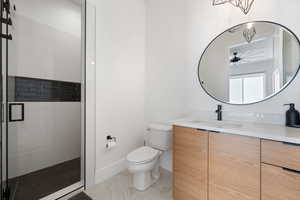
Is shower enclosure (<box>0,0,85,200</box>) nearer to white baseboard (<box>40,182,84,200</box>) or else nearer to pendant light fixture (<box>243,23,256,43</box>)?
white baseboard (<box>40,182,84,200</box>)

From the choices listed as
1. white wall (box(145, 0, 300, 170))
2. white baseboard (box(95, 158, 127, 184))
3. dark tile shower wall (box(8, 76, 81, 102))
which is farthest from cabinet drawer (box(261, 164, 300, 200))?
dark tile shower wall (box(8, 76, 81, 102))

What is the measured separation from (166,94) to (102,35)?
1230mm

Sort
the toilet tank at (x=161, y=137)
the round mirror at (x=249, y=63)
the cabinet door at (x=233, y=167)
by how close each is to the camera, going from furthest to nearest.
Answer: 1. the toilet tank at (x=161, y=137)
2. the round mirror at (x=249, y=63)
3. the cabinet door at (x=233, y=167)

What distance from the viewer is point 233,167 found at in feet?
3.47

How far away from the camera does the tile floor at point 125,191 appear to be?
1.55 meters

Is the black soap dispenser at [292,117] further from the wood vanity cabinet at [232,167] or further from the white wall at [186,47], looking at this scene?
the wood vanity cabinet at [232,167]

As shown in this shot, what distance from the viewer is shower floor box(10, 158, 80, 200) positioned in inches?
57.6

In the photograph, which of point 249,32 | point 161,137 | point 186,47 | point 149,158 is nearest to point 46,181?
point 149,158

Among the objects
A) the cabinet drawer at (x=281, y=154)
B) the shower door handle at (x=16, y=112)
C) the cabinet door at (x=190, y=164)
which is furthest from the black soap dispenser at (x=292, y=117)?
the shower door handle at (x=16, y=112)

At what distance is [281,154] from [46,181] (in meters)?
2.28

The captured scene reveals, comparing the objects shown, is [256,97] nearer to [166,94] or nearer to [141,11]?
[166,94]

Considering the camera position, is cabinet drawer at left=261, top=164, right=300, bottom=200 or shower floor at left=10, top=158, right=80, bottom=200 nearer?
cabinet drawer at left=261, top=164, right=300, bottom=200

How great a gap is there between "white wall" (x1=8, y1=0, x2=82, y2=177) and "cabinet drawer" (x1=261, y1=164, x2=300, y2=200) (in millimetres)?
1869

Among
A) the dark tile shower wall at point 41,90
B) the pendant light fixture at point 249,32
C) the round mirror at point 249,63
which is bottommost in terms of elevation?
the dark tile shower wall at point 41,90
